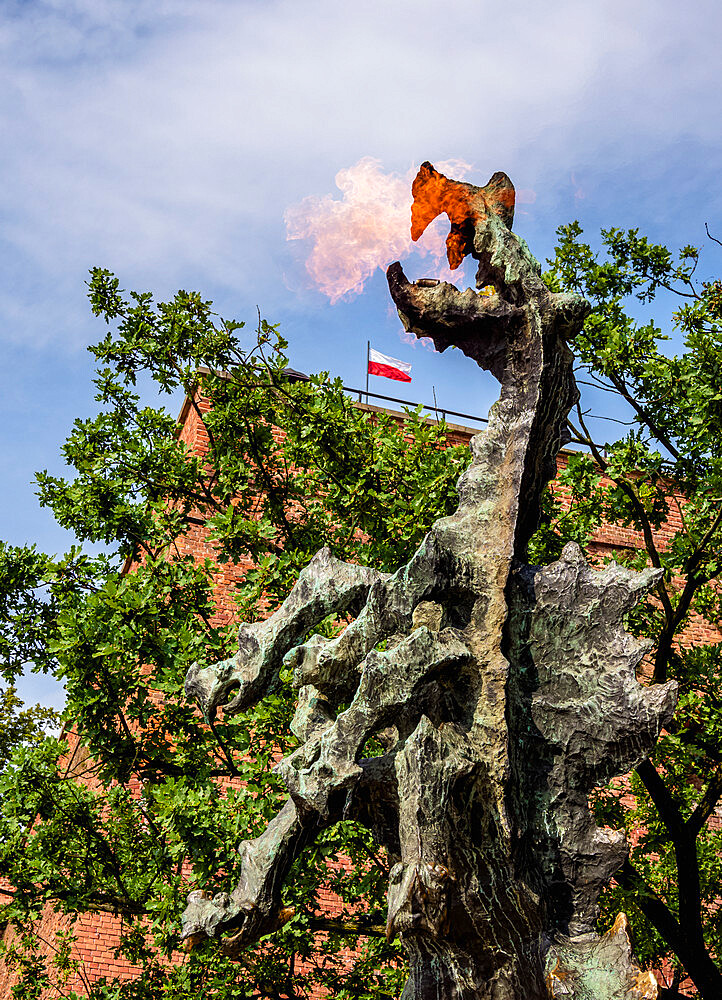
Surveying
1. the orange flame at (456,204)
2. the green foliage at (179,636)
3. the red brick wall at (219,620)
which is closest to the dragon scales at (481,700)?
the orange flame at (456,204)

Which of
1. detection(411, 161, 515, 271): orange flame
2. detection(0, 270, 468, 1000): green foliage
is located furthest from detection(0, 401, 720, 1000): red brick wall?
detection(411, 161, 515, 271): orange flame

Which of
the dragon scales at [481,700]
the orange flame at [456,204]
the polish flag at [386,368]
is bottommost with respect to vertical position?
the dragon scales at [481,700]

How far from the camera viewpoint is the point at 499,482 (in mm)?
3939

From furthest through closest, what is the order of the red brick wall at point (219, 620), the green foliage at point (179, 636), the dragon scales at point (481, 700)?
the red brick wall at point (219, 620) → the green foliage at point (179, 636) → the dragon scales at point (481, 700)

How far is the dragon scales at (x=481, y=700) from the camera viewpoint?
10.8 ft

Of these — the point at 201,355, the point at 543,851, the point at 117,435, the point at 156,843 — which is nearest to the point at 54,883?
the point at 156,843

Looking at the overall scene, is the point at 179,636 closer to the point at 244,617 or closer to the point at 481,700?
the point at 244,617

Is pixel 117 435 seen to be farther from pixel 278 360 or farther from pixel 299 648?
pixel 299 648

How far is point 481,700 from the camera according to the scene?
11.7 ft

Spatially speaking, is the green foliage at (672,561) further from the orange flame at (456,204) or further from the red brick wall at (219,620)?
the orange flame at (456,204)

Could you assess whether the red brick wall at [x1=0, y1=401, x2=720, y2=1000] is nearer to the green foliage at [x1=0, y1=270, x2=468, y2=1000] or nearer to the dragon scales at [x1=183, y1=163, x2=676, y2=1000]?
the green foliage at [x1=0, y1=270, x2=468, y2=1000]

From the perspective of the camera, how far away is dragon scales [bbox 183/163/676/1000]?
330 cm

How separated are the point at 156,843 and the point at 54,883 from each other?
93cm

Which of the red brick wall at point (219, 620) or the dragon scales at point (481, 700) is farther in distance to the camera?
the red brick wall at point (219, 620)
